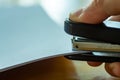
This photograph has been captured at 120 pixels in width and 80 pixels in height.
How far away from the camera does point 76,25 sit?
1.47 feet

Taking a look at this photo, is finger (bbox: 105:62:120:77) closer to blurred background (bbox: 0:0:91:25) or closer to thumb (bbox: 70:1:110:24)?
thumb (bbox: 70:1:110:24)

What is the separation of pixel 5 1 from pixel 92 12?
1.25 ft

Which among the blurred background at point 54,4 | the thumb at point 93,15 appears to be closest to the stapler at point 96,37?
the thumb at point 93,15

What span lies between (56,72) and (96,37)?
0.10m

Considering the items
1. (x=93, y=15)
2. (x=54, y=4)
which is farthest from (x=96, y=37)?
(x=54, y=4)

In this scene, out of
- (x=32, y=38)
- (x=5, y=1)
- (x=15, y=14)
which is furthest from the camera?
(x=5, y=1)

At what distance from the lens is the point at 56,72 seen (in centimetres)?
52

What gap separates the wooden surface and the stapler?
0.05m

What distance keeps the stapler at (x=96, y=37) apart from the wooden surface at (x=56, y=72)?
5 centimetres

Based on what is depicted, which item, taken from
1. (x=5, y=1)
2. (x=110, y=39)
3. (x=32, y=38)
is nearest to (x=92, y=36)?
(x=110, y=39)

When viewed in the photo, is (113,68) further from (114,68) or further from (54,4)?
(54,4)

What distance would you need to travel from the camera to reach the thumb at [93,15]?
453mm

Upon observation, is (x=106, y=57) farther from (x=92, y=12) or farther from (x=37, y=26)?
(x=37, y=26)

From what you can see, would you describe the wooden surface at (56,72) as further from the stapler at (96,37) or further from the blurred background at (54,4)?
the blurred background at (54,4)
